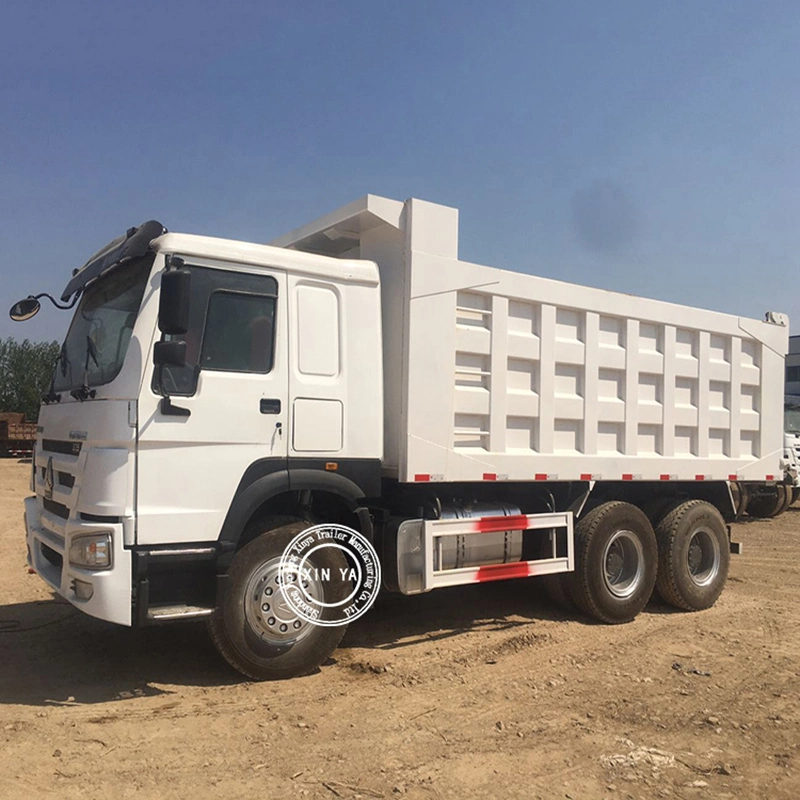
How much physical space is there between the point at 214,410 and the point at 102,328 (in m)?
1.14

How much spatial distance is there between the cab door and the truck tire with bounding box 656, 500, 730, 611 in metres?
4.23

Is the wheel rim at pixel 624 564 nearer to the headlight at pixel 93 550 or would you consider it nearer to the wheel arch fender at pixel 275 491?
the wheel arch fender at pixel 275 491

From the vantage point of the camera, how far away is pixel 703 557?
25.8 feet

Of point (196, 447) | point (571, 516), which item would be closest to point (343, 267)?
point (196, 447)

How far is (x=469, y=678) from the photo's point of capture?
5.36 m

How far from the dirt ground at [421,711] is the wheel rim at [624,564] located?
0.34 metres

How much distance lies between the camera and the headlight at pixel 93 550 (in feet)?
14.8

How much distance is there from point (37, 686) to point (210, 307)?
2.70 metres

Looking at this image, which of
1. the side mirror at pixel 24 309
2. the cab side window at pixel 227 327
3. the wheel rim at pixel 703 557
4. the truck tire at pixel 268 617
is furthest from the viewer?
the wheel rim at pixel 703 557

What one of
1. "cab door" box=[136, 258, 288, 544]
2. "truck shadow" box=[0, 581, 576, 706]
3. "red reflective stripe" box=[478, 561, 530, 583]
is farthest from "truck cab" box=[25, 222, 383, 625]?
"red reflective stripe" box=[478, 561, 530, 583]

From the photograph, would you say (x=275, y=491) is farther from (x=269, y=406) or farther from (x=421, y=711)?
(x=421, y=711)

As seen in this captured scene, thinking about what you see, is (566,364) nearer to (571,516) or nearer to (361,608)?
(571,516)

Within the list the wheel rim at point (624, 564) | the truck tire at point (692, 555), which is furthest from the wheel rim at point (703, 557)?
the wheel rim at point (624, 564)

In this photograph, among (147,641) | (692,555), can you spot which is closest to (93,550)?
(147,641)
